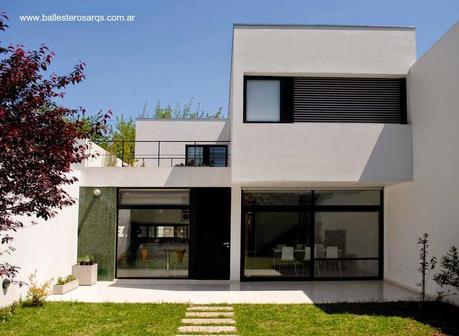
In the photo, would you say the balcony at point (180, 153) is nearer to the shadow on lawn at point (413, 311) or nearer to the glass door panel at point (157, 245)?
the glass door panel at point (157, 245)

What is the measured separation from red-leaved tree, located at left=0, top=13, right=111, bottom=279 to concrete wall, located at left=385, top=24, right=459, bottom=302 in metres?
8.08

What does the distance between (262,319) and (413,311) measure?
3293 millimetres

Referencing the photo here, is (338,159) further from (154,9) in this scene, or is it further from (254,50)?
(154,9)

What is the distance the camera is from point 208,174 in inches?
572

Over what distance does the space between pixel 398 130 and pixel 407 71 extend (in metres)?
1.74

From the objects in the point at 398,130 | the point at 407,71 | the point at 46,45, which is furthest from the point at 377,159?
the point at 46,45

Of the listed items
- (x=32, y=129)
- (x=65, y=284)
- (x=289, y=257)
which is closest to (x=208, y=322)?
(x=32, y=129)

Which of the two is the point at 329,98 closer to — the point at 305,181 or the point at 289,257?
the point at 305,181

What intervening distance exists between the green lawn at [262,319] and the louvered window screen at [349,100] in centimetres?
517

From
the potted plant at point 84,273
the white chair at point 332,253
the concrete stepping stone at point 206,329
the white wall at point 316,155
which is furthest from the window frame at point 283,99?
the potted plant at point 84,273

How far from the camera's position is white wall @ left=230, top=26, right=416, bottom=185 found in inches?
493

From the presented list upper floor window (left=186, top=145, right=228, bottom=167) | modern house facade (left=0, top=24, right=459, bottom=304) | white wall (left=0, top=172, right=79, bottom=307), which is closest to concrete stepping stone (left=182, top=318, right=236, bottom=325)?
white wall (left=0, top=172, right=79, bottom=307)

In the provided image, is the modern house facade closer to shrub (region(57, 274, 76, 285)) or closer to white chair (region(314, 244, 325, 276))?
white chair (region(314, 244, 325, 276))

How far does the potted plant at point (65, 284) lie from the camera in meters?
12.1
